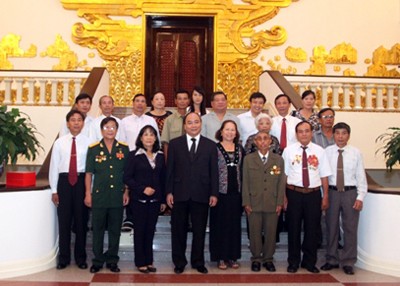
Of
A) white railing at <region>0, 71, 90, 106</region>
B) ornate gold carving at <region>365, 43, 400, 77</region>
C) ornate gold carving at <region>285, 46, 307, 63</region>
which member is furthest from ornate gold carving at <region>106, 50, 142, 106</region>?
ornate gold carving at <region>365, 43, 400, 77</region>

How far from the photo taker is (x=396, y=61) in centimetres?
1073

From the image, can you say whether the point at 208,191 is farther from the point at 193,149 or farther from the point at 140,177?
the point at 140,177

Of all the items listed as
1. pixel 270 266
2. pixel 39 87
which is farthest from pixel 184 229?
pixel 39 87

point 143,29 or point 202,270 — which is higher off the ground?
point 143,29

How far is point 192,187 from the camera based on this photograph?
5.16 metres

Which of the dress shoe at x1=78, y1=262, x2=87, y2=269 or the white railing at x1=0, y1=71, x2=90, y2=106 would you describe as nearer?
the dress shoe at x1=78, y1=262, x2=87, y2=269

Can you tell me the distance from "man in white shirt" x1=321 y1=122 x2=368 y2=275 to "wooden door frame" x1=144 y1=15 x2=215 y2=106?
5.74 m

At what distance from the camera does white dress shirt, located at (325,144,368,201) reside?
5.42 m

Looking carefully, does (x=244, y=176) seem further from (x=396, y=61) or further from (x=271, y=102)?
(x=396, y=61)

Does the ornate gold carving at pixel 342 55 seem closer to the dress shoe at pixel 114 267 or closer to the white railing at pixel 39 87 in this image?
the white railing at pixel 39 87

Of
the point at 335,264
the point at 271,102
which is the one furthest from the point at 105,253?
the point at 271,102

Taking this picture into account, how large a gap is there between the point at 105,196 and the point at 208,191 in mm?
955

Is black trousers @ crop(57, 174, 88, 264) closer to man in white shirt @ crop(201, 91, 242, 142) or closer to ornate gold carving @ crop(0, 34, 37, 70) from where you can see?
man in white shirt @ crop(201, 91, 242, 142)

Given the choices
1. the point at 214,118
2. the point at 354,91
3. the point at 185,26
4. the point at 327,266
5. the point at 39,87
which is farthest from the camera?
the point at 185,26
